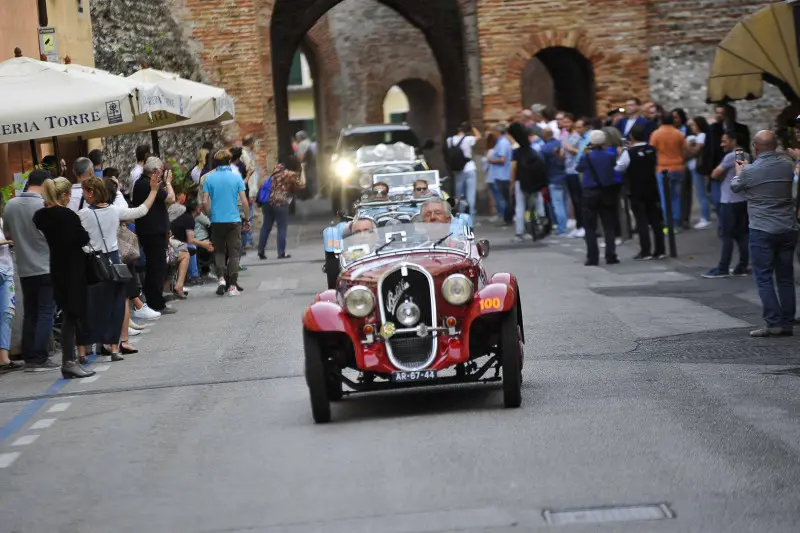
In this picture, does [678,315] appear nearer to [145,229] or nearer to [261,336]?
[261,336]

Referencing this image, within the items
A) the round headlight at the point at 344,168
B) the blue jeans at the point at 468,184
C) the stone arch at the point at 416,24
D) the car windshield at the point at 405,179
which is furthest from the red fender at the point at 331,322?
the stone arch at the point at 416,24

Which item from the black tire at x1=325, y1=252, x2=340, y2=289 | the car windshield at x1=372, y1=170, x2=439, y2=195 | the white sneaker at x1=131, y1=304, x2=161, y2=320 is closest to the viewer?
the black tire at x1=325, y1=252, x2=340, y2=289

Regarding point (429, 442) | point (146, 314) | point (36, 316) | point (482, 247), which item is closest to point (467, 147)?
point (146, 314)

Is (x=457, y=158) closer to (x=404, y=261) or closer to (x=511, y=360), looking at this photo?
(x=404, y=261)

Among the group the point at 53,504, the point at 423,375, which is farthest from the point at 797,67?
the point at 53,504

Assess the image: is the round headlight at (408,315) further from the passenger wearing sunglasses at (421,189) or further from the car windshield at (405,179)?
the car windshield at (405,179)

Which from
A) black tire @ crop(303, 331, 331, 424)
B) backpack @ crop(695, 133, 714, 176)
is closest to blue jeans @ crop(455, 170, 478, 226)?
backpack @ crop(695, 133, 714, 176)

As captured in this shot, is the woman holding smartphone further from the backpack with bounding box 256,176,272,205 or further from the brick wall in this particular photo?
the brick wall

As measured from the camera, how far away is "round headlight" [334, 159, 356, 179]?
3019 cm

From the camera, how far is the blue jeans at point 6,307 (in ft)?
48.3

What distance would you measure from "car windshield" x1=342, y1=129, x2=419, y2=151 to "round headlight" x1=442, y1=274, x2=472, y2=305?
85.6 ft

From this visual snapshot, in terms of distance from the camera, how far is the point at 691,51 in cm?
3472

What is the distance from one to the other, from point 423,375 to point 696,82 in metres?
25.8

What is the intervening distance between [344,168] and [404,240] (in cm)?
2008
